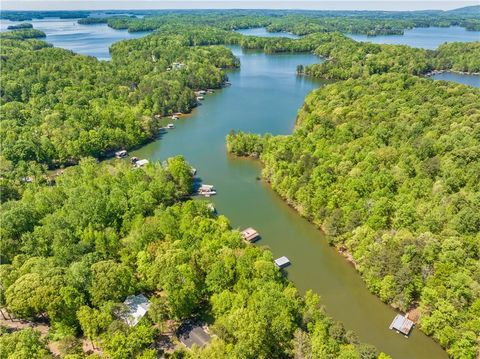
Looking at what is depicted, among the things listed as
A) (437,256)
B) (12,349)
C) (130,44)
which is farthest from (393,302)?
(130,44)


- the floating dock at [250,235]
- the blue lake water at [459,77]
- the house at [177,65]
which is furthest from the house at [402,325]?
the blue lake water at [459,77]

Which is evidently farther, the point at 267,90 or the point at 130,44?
the point at 130,44

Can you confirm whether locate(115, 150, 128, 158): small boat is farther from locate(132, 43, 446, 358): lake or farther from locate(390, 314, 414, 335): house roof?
locate(390, 314, 414, 335): house roof

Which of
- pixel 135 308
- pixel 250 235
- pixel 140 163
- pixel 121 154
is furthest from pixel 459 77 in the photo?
pixel 135 308

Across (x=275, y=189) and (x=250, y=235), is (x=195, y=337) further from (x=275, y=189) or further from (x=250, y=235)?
(x=275, y=189)

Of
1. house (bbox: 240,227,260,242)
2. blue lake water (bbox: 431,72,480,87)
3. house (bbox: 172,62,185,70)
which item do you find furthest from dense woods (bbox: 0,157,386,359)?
blue lake water (bbox: 431,72,480,87)

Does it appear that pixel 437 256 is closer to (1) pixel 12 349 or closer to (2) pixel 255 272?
(2) pixel 255 272
